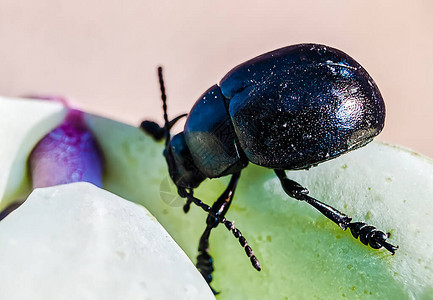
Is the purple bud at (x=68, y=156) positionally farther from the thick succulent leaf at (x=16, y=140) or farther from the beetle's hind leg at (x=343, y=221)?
the beetle's hind leg at (x=343, y=221)

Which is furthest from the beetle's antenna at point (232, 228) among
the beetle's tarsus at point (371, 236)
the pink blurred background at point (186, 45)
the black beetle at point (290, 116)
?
the pink blurred background at point (186, 45)

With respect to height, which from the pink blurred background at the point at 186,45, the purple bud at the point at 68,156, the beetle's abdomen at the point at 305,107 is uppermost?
the beetle's abdomen at the point at 305,107

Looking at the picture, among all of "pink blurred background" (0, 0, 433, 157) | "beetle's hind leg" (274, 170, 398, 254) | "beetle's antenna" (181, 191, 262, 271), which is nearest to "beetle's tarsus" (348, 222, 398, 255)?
"beetle's hind leg" (274, 170, 398, 254)

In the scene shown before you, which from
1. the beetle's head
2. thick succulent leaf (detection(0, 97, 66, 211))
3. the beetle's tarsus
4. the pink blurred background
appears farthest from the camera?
the pink blurred background

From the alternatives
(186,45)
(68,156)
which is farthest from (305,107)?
(186,45)

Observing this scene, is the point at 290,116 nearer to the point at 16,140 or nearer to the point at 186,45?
the point at 16,140

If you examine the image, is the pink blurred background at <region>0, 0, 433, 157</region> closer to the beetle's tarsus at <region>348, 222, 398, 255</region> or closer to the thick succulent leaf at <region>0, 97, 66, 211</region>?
the thick succulent leaf at <region>0, 97, 66, 211</region>
